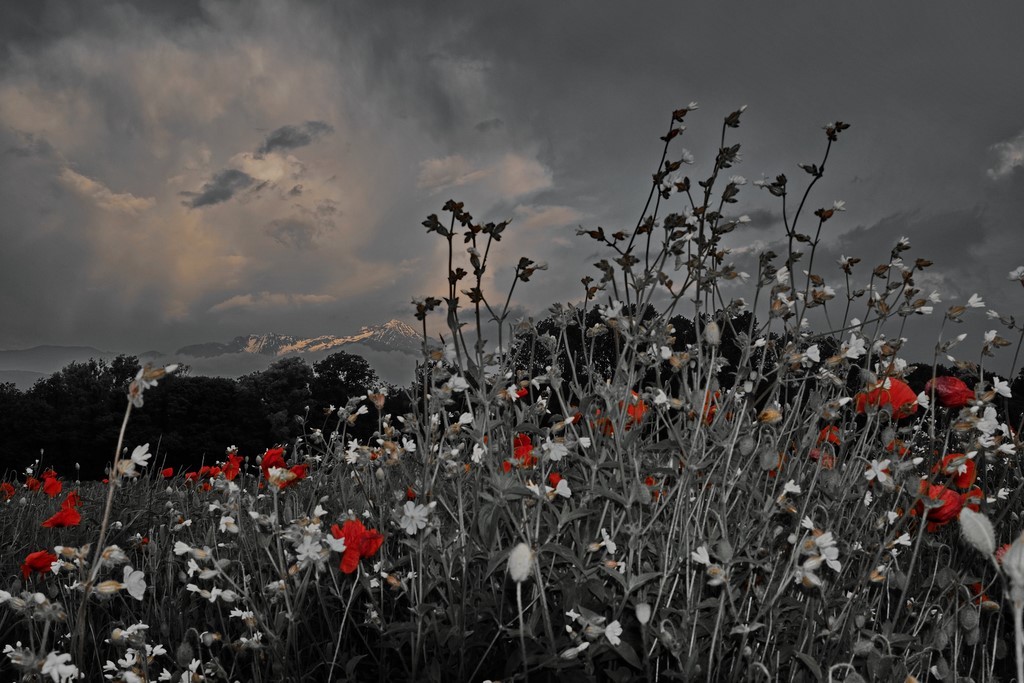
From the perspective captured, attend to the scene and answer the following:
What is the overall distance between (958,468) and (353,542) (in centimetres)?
201

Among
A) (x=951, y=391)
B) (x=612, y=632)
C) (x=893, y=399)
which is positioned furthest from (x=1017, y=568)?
(x=951, y=391)

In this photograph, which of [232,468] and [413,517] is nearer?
[413,517]

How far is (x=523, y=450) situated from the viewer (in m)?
3.07

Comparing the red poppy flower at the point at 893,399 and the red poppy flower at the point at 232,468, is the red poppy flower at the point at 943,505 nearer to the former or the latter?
the red poppy flower at the point at 893,399

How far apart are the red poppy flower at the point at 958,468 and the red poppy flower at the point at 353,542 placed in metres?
1.90

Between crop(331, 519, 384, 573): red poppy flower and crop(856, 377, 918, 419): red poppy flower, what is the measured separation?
5.87 ft

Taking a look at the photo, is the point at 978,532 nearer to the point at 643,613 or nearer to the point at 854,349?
the point at 643,613

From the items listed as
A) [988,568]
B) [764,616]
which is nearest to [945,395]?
A: [988,568]

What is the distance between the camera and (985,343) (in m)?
3.04

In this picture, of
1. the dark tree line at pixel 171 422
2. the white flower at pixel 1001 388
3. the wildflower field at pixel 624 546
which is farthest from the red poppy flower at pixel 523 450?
the dark tree line at pixel 171 422

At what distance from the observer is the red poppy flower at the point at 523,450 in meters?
2.91

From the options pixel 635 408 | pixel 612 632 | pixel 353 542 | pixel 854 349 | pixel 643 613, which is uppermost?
pixel 854 349

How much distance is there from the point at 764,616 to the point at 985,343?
165 centimetres

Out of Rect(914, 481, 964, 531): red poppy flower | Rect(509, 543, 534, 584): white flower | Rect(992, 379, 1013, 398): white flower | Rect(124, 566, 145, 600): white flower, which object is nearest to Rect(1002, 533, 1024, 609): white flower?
Rect(509, 543, 534, 584): white flower
